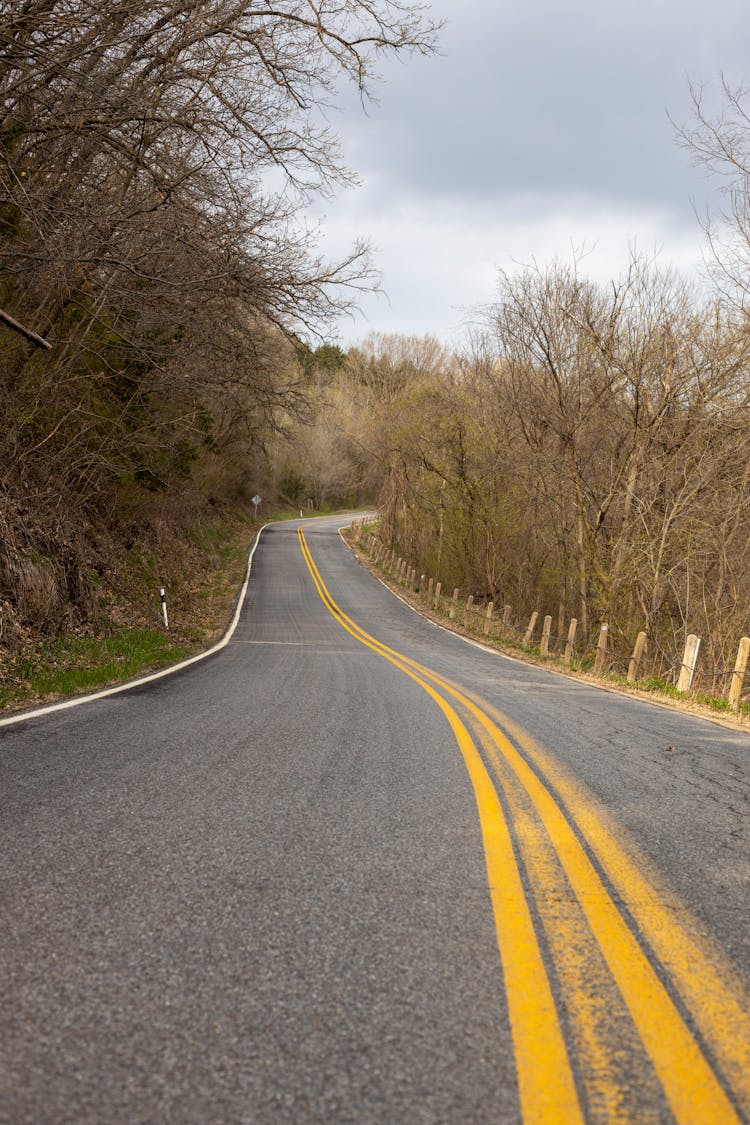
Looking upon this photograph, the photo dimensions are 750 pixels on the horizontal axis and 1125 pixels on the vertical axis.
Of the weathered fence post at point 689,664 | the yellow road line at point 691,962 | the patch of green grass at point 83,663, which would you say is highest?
the weathered fence post at point 689,664

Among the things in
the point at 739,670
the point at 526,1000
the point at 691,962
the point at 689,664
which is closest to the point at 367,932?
the point at 526,1000

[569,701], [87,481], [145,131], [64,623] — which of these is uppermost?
[145,131]

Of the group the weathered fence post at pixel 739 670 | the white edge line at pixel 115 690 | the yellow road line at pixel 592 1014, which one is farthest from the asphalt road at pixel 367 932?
the weathered fence post at pixel 739 670

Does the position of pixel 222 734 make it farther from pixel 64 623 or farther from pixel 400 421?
pixel 400 421

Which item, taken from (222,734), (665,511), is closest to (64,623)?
(222,734)

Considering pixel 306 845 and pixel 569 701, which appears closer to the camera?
pixel 306 845

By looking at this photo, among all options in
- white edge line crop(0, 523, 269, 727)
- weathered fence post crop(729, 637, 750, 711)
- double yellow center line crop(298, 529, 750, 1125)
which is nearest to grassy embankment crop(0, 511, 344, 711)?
white edge line crop(0, 523, 269, 727)

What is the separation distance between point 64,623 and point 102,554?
18.1 ft

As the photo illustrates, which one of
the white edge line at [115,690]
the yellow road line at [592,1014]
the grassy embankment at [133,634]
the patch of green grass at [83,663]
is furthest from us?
the grassy embankment at [133,634]

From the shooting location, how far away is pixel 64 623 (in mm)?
10531

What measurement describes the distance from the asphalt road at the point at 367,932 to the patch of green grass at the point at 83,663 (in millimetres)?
2684

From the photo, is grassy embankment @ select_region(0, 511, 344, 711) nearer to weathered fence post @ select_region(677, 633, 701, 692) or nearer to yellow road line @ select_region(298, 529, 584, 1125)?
yellow road line @ select_region(298, 529, 584, 1125)

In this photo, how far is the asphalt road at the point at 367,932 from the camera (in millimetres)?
1550

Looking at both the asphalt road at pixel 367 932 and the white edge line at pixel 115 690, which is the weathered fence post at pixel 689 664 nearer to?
the asphalt road at pixel 367 932
